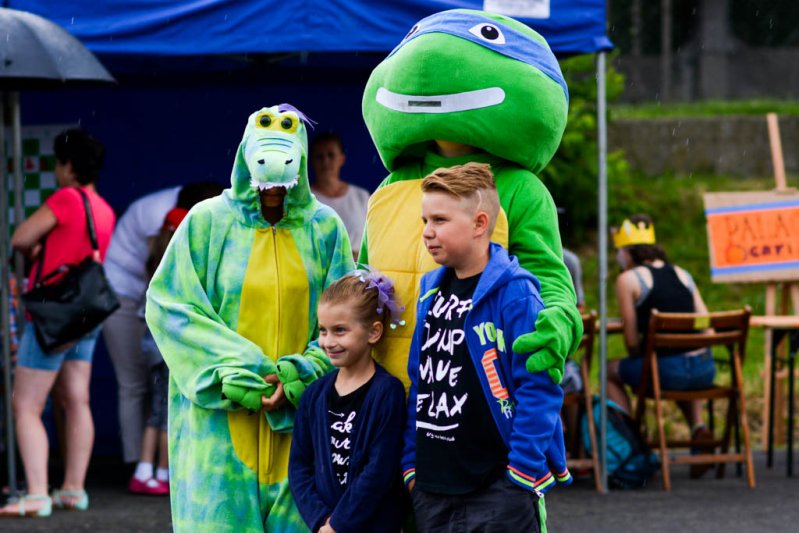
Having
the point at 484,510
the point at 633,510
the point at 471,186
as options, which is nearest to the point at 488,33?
the point at 471,186

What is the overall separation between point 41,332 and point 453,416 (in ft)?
11.6

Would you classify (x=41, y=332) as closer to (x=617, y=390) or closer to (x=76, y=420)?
(x=76, y=420)

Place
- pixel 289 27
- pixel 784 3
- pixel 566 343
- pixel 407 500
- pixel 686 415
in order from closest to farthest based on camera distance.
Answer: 1. pixel 566 343
2. pixel 407 500
3. pixel 289 27
4. pixel 686 415
5. pixel 784 3

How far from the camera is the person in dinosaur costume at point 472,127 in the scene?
12.5 feet

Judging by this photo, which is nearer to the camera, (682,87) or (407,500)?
(407,500)

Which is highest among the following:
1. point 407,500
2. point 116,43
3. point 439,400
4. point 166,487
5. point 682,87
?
point 682,87

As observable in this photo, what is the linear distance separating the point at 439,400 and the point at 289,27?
331cm

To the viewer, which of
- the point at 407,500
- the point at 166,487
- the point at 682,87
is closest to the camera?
the point at 407,500

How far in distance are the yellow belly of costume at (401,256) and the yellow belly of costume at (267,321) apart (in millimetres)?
267

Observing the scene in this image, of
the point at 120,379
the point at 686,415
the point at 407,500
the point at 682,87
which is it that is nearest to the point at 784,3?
the point at 682,87

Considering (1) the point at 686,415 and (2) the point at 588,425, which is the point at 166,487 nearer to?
(2) the point at 588,425

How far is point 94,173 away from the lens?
6.75 meters

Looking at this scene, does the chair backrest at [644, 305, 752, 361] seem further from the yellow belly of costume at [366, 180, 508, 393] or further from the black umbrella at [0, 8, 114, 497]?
the yellow belly of costume at [366, 180, 508, 393]

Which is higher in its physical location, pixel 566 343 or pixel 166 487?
pixel 566 343
